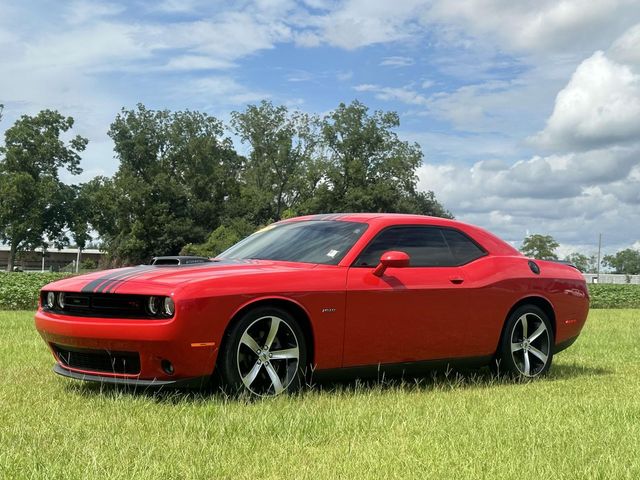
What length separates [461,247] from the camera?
6887mm

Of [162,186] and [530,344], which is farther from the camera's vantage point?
[162,186]

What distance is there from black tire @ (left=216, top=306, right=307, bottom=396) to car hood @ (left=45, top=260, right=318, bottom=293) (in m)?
0.36

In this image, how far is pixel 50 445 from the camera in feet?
13.0

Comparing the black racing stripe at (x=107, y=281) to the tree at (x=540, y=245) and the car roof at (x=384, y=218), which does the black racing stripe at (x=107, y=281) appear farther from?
the tree at (x=540, y=245)

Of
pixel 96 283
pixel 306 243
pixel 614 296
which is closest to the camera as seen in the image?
pixel 96 283

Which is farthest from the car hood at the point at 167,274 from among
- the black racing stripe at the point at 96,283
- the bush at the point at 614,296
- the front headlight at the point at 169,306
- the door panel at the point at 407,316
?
the bush at the point at 614,296

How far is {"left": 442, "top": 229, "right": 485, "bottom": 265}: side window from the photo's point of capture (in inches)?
268

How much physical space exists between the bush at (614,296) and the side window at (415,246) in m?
30.9

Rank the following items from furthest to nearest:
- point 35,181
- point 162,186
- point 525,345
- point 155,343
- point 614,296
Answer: point 162,186, point 35,181, point 614,296, point 525,345, point 155,343

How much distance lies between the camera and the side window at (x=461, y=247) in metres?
6.80

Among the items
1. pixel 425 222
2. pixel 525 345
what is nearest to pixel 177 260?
pixel 425 222

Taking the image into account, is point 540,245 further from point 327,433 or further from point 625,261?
point 327,433

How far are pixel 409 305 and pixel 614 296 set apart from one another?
113 feet

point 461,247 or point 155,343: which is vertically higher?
point 461,247
